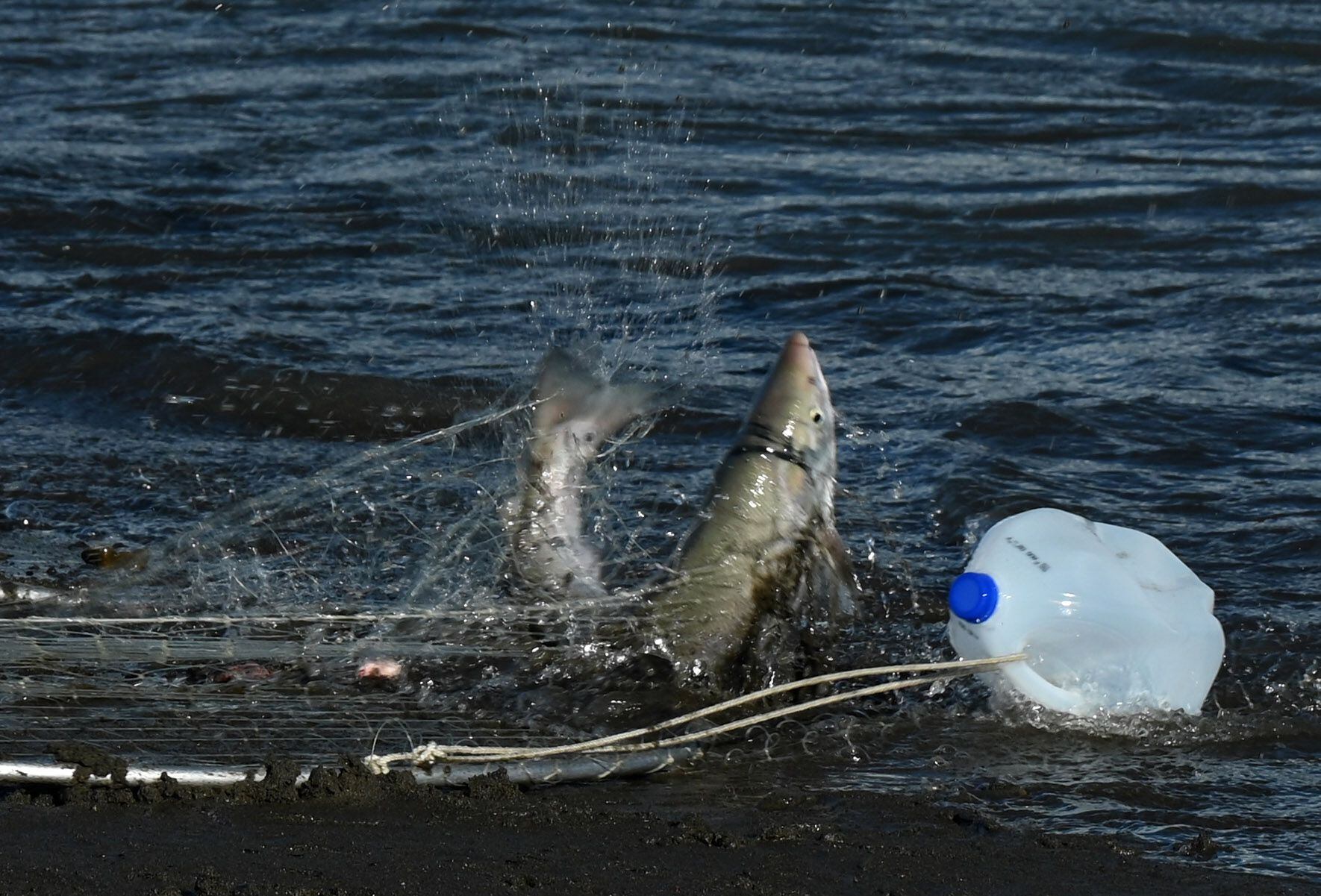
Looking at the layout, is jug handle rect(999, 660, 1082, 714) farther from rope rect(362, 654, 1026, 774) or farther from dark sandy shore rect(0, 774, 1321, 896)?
dark sandy shore rect(0, 774, 1321, 896)

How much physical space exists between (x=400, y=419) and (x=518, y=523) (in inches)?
104

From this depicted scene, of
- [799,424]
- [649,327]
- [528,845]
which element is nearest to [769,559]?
[799,424]

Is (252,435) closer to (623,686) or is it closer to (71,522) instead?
(71,522)

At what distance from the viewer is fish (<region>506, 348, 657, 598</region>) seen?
6234mm

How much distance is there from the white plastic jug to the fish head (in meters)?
0.82

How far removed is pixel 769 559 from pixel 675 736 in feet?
2.88

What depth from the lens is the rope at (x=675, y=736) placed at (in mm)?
4738

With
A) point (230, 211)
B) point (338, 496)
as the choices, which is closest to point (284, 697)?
point (338, 496)

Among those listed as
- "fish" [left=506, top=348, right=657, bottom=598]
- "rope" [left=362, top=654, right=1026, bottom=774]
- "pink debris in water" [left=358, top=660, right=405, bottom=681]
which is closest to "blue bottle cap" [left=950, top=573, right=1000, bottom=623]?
"rope" [left=362, top=654, right=1026, bottom=774]

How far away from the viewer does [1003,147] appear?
43.2 feet

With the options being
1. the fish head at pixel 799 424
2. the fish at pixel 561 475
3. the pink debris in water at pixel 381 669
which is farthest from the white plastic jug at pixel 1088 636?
the pink debris in water at pixel 381 669

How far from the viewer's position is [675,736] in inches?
210

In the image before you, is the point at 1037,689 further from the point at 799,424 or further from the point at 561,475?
the point at 561,475

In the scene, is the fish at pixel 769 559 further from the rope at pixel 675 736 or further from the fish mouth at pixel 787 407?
the rope at pixel 675 736
